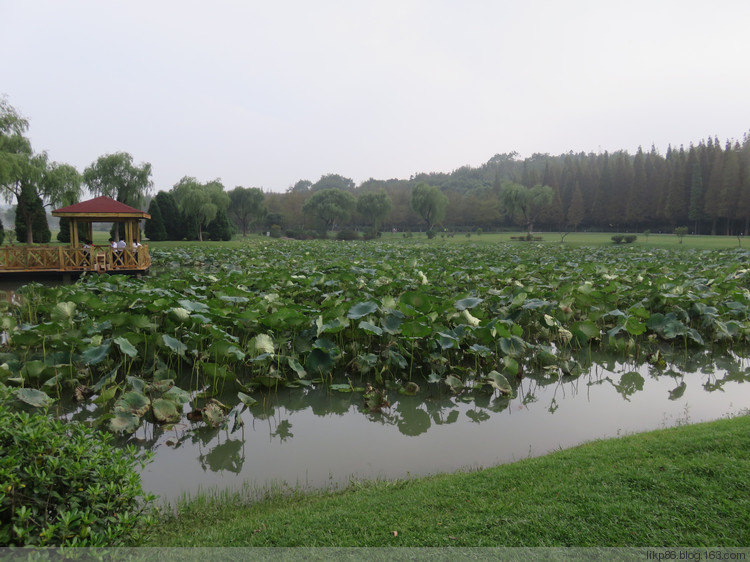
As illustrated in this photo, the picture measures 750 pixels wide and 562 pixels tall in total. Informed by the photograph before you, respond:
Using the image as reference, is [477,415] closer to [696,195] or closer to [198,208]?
[198,208]

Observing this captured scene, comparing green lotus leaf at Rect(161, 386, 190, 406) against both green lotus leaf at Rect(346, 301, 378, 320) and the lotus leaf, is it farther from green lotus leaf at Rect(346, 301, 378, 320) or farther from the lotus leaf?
green lotus leaf at Rect(346, 301, 378, 320)

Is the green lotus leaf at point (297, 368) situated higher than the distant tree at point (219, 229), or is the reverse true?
the distant tree at point (219, 229)

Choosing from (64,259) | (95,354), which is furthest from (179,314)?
(64,259)

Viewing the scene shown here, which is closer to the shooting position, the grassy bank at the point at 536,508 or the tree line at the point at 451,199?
the grassy bank at the point at 536,508

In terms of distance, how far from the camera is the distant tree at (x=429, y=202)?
51750 mm

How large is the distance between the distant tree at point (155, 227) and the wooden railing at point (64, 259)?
17621 mm

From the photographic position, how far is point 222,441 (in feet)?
11.8

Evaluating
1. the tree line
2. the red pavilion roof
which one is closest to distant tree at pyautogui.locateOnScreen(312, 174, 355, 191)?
the tree line

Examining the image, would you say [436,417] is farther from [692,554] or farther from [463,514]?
[692,554]

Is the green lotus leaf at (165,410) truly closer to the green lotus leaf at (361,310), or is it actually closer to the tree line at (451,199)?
the green lotus leaf at (361,310)

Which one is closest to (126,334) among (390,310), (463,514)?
(390,310)

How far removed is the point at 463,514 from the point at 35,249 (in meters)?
14.1

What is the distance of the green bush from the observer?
5.43 ft

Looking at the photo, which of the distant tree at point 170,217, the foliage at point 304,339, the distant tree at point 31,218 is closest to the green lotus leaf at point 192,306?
the foliage at point 304,339
